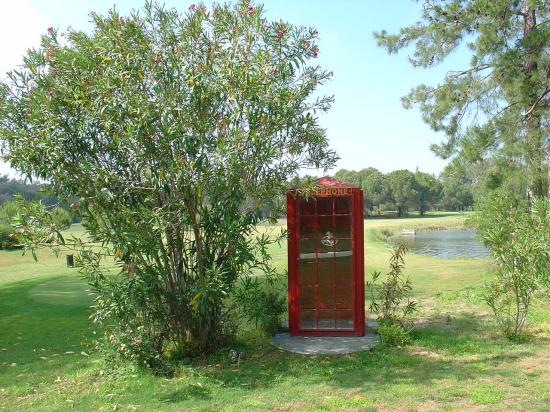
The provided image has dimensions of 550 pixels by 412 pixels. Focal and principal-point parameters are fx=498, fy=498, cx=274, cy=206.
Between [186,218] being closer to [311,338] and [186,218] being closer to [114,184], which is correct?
[114,184]

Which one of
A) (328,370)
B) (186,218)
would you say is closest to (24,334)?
(186,218)

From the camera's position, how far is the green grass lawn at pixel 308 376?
4891 millimetres

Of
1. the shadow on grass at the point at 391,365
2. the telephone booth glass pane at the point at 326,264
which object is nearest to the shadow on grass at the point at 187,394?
the shadow on grass at the point at 391,365

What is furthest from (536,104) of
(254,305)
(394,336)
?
(254,305)

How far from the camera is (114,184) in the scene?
5758mm

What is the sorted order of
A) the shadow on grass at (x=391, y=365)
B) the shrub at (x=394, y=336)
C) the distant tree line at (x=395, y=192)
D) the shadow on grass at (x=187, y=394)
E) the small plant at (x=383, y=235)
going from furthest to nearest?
the distant tree line at (x=395, y=192) → the small plant at (x=383, y=235) → the shrub at (x=394, y=336) → the shadow on grass at (x=391, y=365) → the shadow on grass at (x=187, y=394)

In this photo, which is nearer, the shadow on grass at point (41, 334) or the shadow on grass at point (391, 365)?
the shadow on grass at point (391, 365)

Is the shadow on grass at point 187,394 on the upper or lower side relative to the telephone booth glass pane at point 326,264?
lower

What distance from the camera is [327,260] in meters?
7.32

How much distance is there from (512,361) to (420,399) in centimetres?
190

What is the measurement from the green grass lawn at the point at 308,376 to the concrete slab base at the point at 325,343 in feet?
0.51

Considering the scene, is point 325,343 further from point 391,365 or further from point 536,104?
point 536,104

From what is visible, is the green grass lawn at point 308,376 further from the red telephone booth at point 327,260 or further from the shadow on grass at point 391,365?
the red telephone booth at point 327,260

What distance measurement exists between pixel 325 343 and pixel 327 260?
118 centimetres
